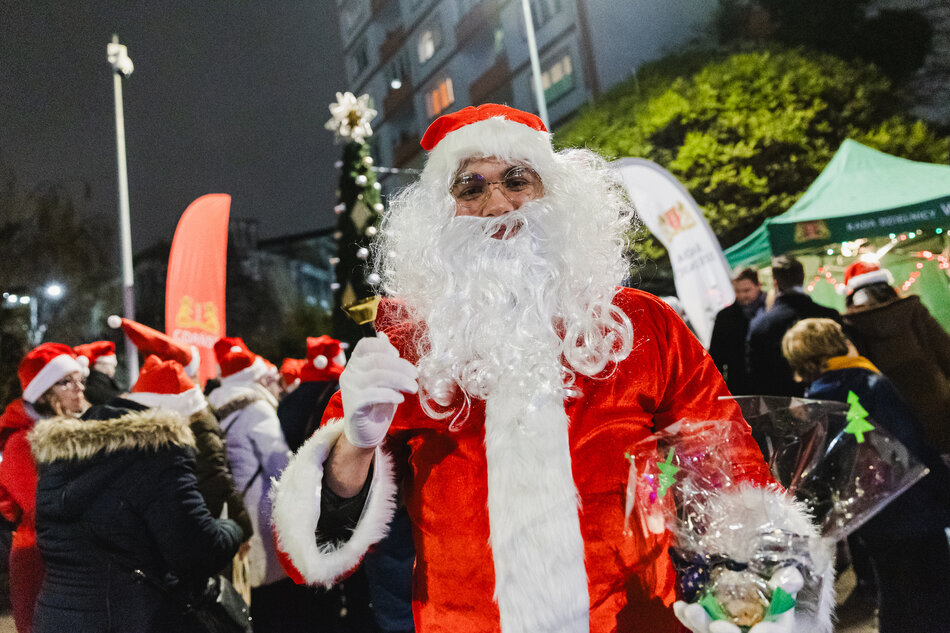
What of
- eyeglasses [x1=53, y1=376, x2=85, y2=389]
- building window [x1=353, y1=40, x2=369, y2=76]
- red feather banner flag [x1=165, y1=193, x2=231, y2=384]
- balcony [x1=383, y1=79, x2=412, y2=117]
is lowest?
eyeglasses [x1=53, y1=376, x2=85, y2=389]

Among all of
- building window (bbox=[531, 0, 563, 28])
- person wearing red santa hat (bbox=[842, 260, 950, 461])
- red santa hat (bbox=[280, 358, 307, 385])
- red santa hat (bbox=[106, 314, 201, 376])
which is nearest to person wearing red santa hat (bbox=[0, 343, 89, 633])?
red santa hat (bbox=[106, 314, 201, 376])

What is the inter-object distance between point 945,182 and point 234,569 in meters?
7.39

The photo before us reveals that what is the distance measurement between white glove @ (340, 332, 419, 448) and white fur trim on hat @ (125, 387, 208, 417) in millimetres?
1635

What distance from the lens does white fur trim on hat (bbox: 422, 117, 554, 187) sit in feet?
6.49

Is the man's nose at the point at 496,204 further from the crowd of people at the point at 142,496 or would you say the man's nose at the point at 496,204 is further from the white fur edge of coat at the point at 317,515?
the crowd of people at the point at 142,496

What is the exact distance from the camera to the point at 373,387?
1390 millimetres

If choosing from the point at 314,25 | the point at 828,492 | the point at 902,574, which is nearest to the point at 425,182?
the point at 828,492

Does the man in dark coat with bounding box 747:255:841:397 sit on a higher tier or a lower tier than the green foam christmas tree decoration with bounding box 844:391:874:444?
higher

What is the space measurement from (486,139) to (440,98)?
18.6m

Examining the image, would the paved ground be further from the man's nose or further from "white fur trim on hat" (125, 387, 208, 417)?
"white fur trim on hat" (125, 387, 208, 417)

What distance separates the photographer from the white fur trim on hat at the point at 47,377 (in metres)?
3.59

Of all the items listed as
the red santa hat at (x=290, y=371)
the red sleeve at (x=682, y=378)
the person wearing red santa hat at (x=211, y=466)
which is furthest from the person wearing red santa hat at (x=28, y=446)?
the red sleeve at (x=682, y=378)

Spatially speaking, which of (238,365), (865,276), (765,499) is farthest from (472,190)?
(865,276)

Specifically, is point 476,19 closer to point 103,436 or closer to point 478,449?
point 103,436
